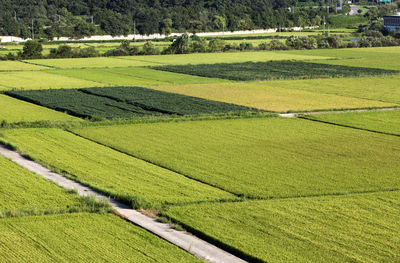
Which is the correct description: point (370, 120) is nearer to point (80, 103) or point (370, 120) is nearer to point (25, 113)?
point (80, 103)

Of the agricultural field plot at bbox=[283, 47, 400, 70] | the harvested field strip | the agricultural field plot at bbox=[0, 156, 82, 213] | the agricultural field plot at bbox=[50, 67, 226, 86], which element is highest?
the agricultural field plot at bbox=[0, 156, 82, 213]

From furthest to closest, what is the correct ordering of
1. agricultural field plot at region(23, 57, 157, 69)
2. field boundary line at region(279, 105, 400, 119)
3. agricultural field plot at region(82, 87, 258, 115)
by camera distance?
agricultural field plot at region(23, 57, 157, 69)
agricultural field plot at region(82, 87, 258, 115)
field boundary line at region(279, 105, 400, 119)

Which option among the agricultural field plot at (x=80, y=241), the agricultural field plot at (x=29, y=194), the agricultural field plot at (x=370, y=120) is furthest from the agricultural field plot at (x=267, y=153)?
the agricultural field plot at (x=80, y=241)

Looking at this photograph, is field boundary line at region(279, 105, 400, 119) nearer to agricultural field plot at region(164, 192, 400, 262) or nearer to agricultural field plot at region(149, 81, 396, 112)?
agricultural field plot at region(149, 81, 396, 112)

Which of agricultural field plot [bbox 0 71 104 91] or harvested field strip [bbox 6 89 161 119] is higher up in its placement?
harvested field strip [bbox 6 89 161 119]

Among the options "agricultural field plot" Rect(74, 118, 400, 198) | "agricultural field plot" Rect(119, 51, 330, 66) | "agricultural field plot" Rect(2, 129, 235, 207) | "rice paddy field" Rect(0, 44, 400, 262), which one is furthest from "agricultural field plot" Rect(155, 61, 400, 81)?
"agricultural field plot" Rect(2, 129, 235, 207)

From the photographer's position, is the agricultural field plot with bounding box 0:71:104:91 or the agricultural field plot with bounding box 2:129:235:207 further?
the agricultural field plot with bounding box 0:71:104:91

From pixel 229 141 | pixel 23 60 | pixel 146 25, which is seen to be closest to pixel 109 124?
pixel 229 141
